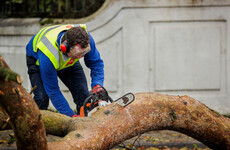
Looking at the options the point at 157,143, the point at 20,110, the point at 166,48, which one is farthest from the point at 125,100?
the point at 166,48

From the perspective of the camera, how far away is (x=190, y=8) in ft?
20.4

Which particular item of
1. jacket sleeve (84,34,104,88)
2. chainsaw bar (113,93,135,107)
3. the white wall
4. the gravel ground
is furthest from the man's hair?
the white wall

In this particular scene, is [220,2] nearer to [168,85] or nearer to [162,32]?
[162,32]

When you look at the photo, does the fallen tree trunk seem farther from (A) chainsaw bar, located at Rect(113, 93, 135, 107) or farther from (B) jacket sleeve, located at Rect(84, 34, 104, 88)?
(B) jacket sleeve, located at Rect(84, 34, 104, 88)

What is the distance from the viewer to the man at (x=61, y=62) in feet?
10.2

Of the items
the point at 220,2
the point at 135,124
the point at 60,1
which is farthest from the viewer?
the point at 60,1

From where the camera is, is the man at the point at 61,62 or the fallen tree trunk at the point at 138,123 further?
the man at the point at 61,62

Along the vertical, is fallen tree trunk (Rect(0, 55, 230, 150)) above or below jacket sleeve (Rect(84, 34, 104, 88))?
below

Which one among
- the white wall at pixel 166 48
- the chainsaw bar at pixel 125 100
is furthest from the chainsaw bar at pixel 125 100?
the white wall at pixel 166 48

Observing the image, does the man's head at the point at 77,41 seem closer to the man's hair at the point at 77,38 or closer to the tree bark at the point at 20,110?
the man's hair at the point at 77,38

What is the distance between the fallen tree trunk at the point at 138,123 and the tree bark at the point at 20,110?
0.25 meters

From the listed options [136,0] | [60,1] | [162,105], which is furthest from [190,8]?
[162,105]

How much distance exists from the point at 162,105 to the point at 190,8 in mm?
3723

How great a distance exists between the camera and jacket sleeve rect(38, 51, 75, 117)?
328 cm
